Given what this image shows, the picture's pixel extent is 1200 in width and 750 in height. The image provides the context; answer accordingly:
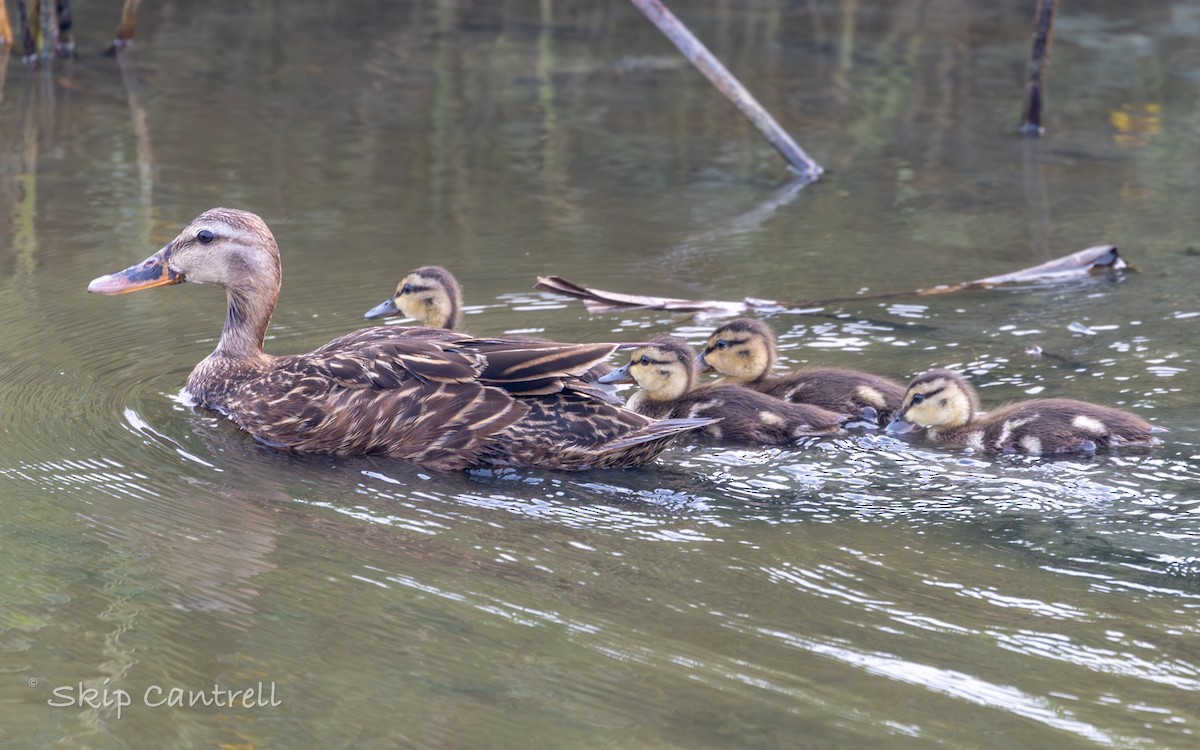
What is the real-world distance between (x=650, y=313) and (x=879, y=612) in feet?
10.1

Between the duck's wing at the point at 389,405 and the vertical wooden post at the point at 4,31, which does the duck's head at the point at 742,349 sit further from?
the vertical wooden post at the point at 4,31

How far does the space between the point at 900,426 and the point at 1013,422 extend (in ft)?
1.31

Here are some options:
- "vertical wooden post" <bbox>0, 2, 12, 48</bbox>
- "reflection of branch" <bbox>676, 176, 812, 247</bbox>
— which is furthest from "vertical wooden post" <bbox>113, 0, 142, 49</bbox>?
"reflection of branch" <bbox>676, 176, 812, 247</bbox>

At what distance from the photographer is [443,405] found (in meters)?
5.23

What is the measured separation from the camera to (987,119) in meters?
11.2

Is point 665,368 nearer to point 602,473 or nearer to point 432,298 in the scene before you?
point 602,473

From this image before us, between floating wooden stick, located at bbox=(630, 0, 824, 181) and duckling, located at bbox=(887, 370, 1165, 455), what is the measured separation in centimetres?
358

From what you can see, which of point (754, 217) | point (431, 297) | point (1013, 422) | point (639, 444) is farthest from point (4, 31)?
point (1013, 422)

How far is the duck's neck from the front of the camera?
588 centimetres

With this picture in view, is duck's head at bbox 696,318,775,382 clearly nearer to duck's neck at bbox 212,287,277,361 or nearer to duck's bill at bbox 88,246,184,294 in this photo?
duck's neck at bbox 212,287,277,361

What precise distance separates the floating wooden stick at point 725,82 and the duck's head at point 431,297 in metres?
2.54

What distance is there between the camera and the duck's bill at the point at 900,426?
17.9 feet

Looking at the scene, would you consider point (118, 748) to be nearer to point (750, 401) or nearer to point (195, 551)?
point (195, 551)

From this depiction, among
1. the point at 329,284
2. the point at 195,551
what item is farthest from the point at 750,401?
the point at 329,284
